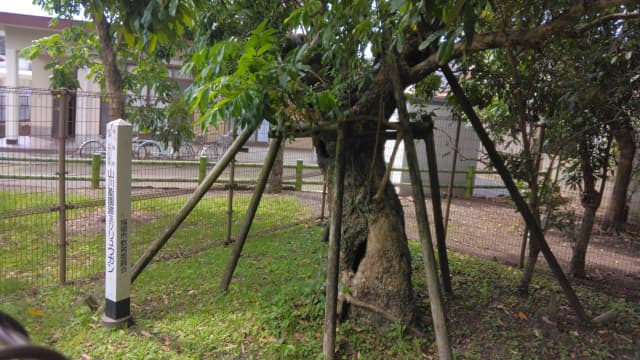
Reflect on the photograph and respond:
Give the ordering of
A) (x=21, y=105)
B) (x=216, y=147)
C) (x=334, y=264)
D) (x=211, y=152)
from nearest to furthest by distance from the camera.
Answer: (x=334, y=264), (x=21, y=105), (x=216, y=147), (x=211, y=152)

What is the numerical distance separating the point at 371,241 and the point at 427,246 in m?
1.10

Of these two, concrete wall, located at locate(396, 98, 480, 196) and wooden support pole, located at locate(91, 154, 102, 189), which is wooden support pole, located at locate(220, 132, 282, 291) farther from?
concrete wall, located at locate(396, 98, 480, 196)

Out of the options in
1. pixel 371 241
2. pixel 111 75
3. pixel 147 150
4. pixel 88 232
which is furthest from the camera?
pixel 147 150

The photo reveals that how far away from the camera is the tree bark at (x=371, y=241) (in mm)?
4121

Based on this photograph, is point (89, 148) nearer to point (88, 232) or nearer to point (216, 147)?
point (88, 232)

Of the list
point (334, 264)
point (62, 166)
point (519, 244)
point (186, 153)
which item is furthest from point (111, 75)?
point (519, 244)

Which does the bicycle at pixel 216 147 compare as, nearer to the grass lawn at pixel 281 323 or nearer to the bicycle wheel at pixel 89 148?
the bicycle wheel at pixel 89 148

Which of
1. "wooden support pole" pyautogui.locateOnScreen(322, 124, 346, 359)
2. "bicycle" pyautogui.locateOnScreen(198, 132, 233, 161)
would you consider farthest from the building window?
"wooden support pole" pyautogui.locateOnScreen(322, 124, 346, 359)

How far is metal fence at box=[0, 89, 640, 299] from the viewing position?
17.1ft

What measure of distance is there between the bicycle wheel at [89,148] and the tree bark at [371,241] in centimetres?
330

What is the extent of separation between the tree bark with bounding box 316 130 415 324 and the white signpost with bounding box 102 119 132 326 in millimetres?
1782

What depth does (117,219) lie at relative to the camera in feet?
13.1

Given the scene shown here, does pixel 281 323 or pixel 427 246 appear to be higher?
pixel 427 246

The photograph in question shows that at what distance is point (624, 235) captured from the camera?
30.5 ft
